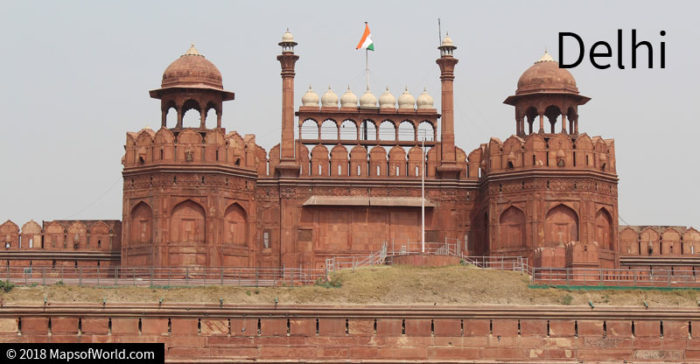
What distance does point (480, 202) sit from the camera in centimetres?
7738

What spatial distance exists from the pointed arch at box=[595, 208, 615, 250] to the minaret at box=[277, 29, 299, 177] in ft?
49.0

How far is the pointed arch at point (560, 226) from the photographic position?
73.8 meters

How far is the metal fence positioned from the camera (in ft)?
222

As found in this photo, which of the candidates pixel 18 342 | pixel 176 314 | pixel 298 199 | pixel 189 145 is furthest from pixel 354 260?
pixel 18 342

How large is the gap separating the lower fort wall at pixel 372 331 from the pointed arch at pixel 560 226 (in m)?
9.51

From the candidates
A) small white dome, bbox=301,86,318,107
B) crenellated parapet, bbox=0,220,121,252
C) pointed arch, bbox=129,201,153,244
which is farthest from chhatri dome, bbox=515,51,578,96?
crenellated parapet, bbox=0,220,121,252

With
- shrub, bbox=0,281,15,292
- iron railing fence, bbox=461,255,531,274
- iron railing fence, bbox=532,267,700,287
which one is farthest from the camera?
iron railing fence, bbox=461,255,531,274

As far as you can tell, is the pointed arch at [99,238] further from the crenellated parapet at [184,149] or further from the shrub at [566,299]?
the shrub at [566,299]

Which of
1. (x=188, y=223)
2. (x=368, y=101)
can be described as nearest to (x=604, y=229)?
(x=368, y=101)

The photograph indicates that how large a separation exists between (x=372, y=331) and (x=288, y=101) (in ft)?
57.0

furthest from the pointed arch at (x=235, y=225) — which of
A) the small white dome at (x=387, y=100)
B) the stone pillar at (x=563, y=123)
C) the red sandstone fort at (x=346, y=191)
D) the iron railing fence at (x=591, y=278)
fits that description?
the stone pillar at (x=563, y=123)

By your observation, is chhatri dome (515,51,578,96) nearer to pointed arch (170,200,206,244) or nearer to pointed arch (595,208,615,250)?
pointed arch (595,208,615,250)

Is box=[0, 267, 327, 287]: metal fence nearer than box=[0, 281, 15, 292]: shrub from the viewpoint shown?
No

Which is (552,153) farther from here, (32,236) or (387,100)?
(32,236)
